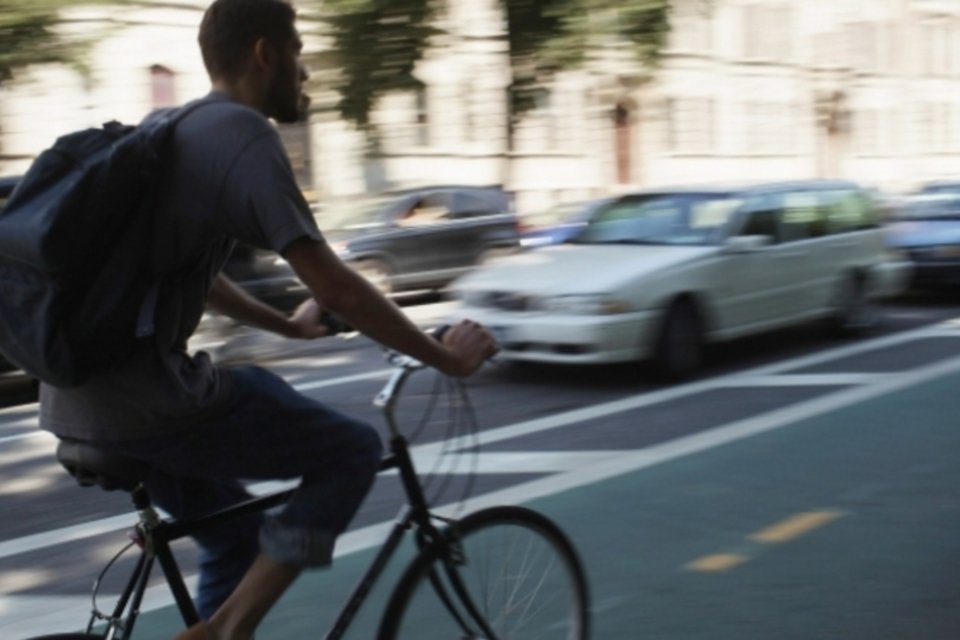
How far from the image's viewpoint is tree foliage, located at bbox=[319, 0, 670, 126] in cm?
1541

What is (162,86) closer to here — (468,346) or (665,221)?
(665,221)

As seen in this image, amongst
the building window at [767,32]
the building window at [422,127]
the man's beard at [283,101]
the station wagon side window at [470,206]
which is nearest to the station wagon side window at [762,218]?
the station wagon side window at [470,206]

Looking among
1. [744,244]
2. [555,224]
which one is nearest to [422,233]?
[555,224]

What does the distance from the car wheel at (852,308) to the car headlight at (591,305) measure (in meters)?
3.29

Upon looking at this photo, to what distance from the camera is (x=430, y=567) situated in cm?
325

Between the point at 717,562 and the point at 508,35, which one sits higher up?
the point at 508,35

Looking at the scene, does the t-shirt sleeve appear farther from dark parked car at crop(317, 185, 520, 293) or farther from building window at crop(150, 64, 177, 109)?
building window at crop(150, 64, 177, 109)

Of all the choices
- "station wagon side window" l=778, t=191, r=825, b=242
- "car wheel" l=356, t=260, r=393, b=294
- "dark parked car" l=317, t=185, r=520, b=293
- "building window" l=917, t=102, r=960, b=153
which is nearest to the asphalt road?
"station wagon side window" l=778, t=191, r=825, b=242

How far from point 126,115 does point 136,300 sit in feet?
86.4

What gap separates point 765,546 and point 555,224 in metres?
14.5

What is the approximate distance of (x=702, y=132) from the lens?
142 ft

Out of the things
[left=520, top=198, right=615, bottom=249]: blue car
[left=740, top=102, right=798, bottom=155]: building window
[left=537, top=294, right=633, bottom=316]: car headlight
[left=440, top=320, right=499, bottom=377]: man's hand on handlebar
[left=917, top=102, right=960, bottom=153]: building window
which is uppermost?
[left=440, top=320, right=499, bottom=377]: man's hand on handlebar

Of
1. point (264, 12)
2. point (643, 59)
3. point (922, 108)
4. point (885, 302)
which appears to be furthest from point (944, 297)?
point (922, 108)

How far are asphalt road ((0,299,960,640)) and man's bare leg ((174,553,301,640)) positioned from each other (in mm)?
1196
